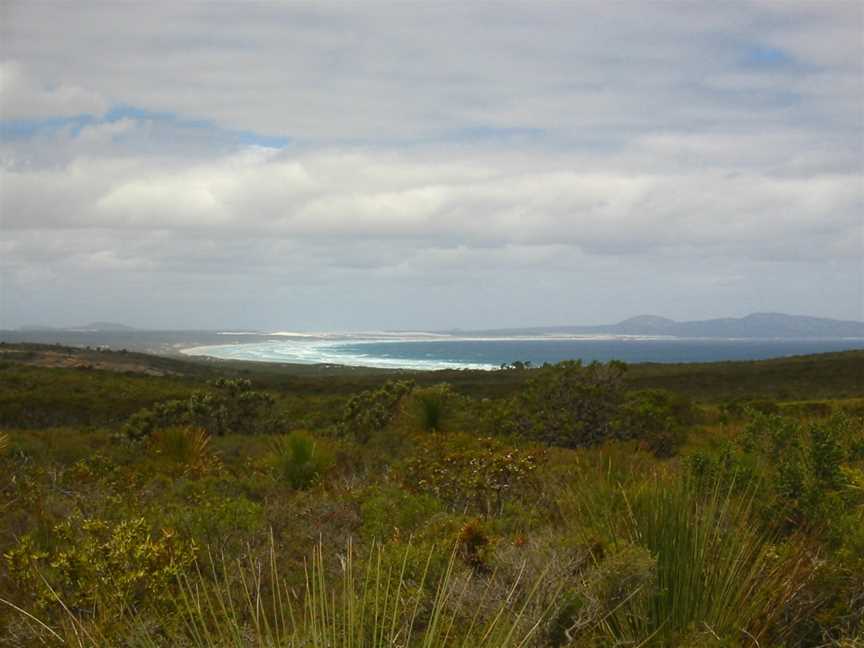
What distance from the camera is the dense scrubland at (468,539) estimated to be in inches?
152

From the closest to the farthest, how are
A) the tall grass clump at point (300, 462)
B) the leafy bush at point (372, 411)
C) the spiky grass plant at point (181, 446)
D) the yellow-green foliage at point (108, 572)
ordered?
the yellow-green foliage at point (108, 572)
the tall grass clump at point (300, 462)
the spiky grass plant at point (181, 446)
the leafy bush at point (372, 411)

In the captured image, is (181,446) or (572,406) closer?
(181,446)

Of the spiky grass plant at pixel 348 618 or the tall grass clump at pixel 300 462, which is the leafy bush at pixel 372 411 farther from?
the spiky grass plant at pixel 348 618

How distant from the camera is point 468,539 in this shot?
5.57 m

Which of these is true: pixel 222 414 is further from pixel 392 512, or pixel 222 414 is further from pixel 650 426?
pixel 392 512

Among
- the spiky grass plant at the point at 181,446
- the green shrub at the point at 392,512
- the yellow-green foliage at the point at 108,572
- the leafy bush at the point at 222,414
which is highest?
the yellow-green foliage at the point at 108,572

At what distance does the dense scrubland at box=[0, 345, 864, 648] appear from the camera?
3.87 meters

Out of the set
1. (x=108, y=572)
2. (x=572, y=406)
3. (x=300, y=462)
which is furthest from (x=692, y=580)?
(x=572, y=406)

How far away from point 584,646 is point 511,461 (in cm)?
585

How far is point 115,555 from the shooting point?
16.0 ft

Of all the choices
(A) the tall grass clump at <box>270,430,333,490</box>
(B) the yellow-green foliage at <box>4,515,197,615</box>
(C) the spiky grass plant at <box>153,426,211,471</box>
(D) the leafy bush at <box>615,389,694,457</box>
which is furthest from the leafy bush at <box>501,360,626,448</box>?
(B) the yellow-green foliage at <box>4,515,197,615</box>

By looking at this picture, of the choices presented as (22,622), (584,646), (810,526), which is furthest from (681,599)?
(22,622)

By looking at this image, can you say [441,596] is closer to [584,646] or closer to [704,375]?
[584,646]

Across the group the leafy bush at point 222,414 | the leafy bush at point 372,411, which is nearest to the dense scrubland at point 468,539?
the leafy bush at point 372,411
